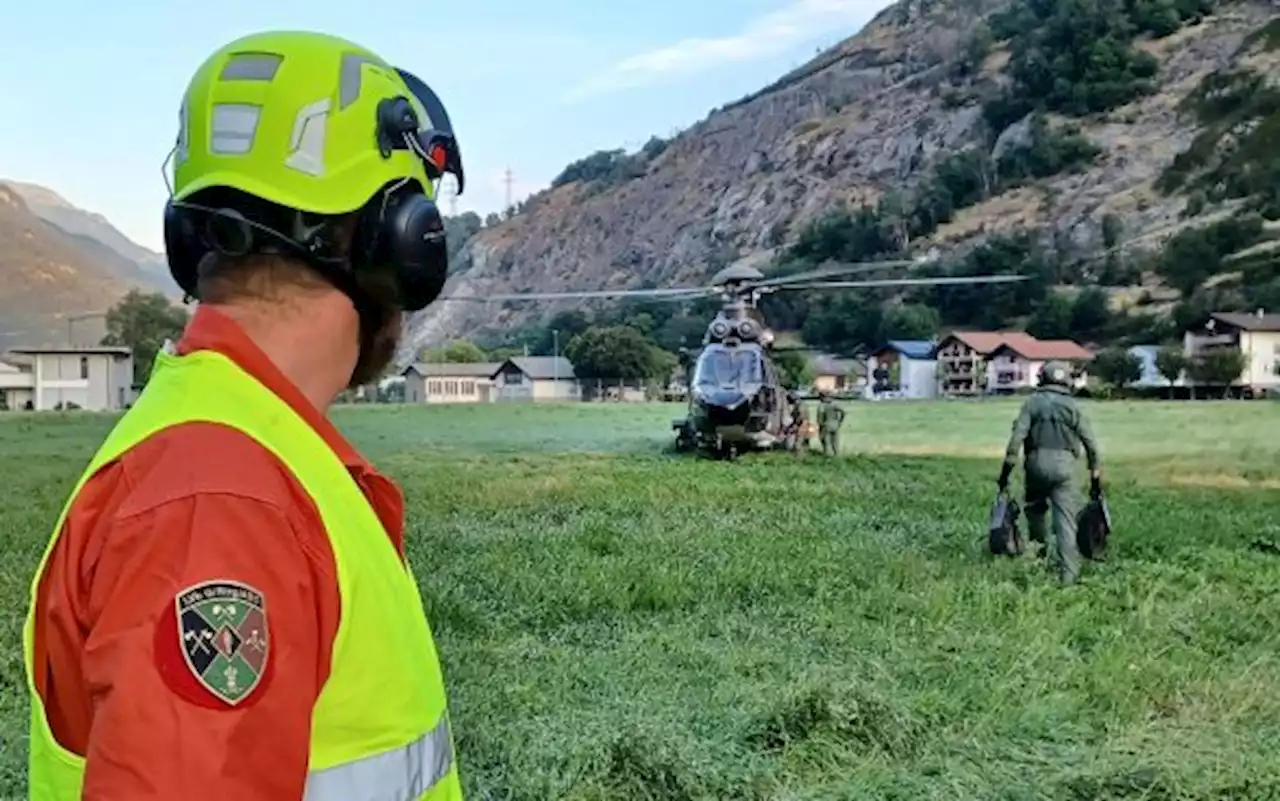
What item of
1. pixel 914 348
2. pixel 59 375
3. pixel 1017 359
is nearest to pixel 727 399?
pixel 1017 359

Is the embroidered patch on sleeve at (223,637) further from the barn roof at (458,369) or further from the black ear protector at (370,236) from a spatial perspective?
the barn roof at (458,369)

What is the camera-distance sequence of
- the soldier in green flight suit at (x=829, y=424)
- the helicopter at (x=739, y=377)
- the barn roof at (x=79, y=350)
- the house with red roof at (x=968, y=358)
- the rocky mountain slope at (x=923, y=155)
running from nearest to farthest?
the helicopter at (x=739, y=377), the soldier in green flight suit at (x=829, y=424), the barn roof at (x=79, y=350), the house with red roof at (x=968, y=358), the rocky mountain slope at (x=923, y=155)

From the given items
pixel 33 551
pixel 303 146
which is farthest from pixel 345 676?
pixel 33 551

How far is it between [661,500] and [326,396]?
13266mm

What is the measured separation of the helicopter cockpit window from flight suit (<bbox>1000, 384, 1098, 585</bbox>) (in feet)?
33.4

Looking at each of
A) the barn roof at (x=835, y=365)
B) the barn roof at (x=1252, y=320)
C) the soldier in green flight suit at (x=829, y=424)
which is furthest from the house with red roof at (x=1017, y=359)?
the soldier in green flight suit at (x=829, y=424)

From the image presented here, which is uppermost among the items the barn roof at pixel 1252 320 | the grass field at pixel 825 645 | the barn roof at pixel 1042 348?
the barn roof at pixel 1252 320

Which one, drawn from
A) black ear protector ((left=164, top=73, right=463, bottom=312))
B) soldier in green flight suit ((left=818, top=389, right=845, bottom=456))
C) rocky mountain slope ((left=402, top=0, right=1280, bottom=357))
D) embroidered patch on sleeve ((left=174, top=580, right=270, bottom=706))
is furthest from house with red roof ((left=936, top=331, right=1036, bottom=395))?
embroidered patch on sleeve ((left=174, top=580, right=270, bottom=706))

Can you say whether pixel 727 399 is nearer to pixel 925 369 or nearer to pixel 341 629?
pixel 341 629

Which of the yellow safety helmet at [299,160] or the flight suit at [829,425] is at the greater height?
the yellow safety helmet at [299,160]

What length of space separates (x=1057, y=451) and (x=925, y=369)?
2788 cm

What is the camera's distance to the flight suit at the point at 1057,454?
29.1ft

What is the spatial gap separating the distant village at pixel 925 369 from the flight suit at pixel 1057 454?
17.7 metres

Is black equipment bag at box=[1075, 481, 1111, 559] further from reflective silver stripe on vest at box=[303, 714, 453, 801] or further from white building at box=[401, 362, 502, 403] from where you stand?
white building at box=[401, 362, 502, 403]
